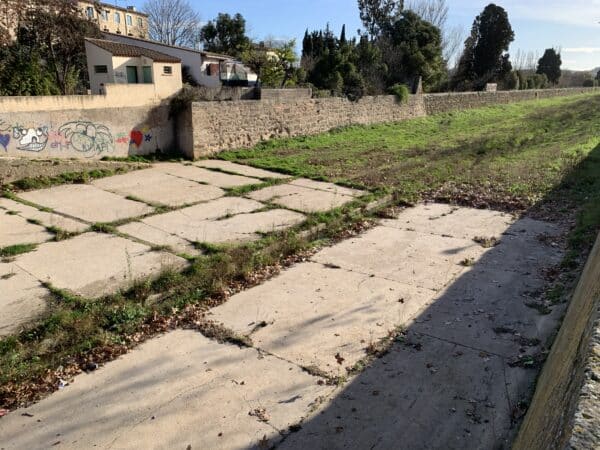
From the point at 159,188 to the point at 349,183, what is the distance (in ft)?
15.0

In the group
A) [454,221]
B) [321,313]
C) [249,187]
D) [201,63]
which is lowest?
[321,313]

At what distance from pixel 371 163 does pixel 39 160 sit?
8853 millimetres

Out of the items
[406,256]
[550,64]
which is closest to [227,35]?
[406,256]

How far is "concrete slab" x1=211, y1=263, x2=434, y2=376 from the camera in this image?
4.76 m

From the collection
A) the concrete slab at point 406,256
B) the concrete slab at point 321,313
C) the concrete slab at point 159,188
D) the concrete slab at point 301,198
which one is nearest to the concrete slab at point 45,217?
the concrete slab at point 159,188

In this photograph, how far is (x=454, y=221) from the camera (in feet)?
29.4

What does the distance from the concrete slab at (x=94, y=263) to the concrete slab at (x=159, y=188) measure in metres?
2.57

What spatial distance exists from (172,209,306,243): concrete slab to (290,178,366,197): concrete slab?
6.74ft

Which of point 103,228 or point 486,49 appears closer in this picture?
point 103,228

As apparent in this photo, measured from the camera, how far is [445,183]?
11734mm

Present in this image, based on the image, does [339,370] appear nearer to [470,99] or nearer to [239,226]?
[239,226]

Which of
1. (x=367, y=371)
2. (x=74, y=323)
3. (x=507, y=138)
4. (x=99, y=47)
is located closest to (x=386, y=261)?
(x=367, y=371)

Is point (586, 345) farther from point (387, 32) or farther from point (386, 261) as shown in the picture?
point (387, 32)

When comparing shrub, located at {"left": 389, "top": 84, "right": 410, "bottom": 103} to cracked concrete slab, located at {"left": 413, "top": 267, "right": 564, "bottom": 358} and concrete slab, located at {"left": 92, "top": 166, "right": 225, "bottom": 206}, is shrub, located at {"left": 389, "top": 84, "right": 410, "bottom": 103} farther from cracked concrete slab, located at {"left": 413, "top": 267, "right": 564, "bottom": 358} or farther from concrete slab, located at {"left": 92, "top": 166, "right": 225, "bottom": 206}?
cracked concrete slab, located at {"left": 413, "top": 267, "right": 564, "bottom": 358}
